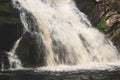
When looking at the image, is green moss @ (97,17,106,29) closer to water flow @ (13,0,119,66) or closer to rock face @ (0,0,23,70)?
water flow @ (13,0,119,66)

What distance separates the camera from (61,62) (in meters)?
34.8

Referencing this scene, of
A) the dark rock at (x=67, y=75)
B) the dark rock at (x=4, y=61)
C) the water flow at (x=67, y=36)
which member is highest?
the water flow at (x=67, y=36)

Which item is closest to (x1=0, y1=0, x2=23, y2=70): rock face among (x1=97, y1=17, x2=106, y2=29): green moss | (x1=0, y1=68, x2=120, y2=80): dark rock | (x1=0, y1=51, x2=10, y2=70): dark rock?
(x1=0, y1=51, x2=10, y2=70): dark rock

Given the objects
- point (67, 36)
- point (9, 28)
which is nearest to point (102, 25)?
point (67, 36)

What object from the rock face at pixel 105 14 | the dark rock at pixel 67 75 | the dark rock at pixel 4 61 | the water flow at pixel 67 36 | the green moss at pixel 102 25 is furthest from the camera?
the green moss at pixel 102 25

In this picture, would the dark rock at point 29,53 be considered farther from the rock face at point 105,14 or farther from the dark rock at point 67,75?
the rock face at point 105,14

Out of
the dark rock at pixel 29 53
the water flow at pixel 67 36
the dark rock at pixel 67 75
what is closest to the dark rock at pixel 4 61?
the dark rock at pixel 29 53

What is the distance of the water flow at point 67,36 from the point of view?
1398 inches

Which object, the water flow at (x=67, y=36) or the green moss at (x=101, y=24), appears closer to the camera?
the water flow at (x=67, y=36)

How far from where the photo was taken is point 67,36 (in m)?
37.8

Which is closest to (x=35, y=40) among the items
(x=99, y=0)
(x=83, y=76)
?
(x=83, y=76)

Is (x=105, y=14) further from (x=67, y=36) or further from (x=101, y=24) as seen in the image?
(x=67, y=36)

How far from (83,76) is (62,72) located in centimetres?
258

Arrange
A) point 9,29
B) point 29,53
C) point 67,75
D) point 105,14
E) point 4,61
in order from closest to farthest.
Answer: point 67,75, point 4,61, point 29,53, point 9,29, point 105,14
